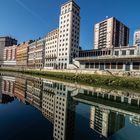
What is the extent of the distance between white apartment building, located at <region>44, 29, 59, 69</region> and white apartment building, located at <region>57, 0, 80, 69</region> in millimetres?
5272

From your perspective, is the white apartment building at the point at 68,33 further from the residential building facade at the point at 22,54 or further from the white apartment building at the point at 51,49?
the residential building facade at the point at 22,54

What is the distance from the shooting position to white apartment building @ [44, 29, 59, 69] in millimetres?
116594

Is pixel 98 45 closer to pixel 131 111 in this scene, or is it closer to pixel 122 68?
pixel 122 68

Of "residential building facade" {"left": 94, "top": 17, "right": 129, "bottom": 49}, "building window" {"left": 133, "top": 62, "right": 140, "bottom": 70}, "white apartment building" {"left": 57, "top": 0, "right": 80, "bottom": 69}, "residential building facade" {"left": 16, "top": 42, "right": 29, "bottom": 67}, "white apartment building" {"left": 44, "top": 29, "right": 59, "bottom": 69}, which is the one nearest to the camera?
"building window" {"left": 133, "top": 62, "right": 140, "bottom": 70}

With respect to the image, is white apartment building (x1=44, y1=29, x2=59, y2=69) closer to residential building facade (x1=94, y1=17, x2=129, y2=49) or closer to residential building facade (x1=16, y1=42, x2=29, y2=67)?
residential building facade (x1=16, y1=42, x2=29, y2=67)

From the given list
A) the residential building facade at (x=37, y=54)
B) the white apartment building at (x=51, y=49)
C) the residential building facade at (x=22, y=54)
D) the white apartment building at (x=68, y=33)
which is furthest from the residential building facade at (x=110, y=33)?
the residential building facade at (x=22, y=54)

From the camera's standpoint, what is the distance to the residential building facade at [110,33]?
160125 millimetres

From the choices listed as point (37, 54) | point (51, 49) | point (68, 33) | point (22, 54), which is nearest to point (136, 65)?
point (68, 33)

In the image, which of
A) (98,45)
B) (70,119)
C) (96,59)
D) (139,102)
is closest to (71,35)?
(96,59)

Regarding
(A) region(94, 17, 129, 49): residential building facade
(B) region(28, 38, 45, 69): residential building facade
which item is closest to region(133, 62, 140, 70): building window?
(B) region(28, 38, 45, 69): residential building facade

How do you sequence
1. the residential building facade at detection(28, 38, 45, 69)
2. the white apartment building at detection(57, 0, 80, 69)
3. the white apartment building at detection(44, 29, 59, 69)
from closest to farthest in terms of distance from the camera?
the white apartment building at detection(57, 0, 80, 69)
the white apartment building at detection(44, 29, 59, 69)
the residential building facade at detection(28, 38, 45, 69)

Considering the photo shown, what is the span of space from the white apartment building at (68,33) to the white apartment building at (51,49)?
17.3ft

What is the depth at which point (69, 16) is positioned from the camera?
351 ft

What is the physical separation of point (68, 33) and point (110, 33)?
6526 cm
